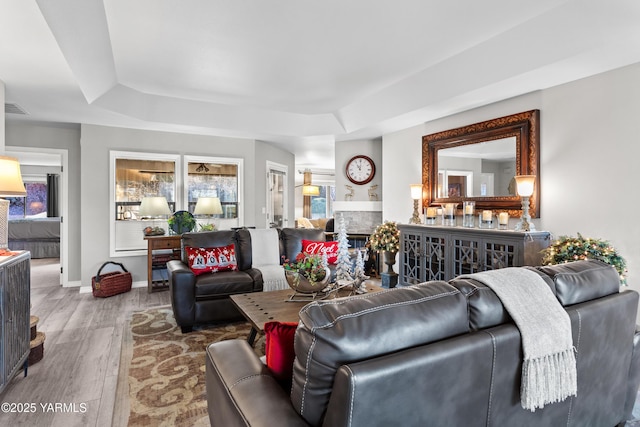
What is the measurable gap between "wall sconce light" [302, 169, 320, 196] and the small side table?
520cm

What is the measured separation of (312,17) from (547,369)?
2.73 meters

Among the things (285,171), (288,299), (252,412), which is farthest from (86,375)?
(285,171)

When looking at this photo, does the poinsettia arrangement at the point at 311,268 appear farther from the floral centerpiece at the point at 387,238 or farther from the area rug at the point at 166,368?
the floral centerpiece at the point at 387,238

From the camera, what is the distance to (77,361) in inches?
111

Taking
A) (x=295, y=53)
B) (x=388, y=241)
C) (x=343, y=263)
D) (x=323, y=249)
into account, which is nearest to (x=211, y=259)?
(x=323, y=249)

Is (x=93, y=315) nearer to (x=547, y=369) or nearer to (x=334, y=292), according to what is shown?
(x=334, y=292)

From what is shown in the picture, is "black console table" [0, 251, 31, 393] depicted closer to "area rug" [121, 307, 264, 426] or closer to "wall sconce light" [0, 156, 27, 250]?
"wall sconce light" [0, 156, 27, 250]

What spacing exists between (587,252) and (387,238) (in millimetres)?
2617

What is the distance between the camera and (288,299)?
9.68ft

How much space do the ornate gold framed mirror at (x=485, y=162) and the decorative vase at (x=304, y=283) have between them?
2.34 metres

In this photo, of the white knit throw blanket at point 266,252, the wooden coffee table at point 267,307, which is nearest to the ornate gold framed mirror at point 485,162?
the wooden coffee table at point 267,307

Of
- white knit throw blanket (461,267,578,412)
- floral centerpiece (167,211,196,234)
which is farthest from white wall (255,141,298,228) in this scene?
white knit throw blanket (461,267,578,412)

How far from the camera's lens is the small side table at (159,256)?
16.6 ft

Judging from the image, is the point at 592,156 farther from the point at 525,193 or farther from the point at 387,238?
the point at 387,238
